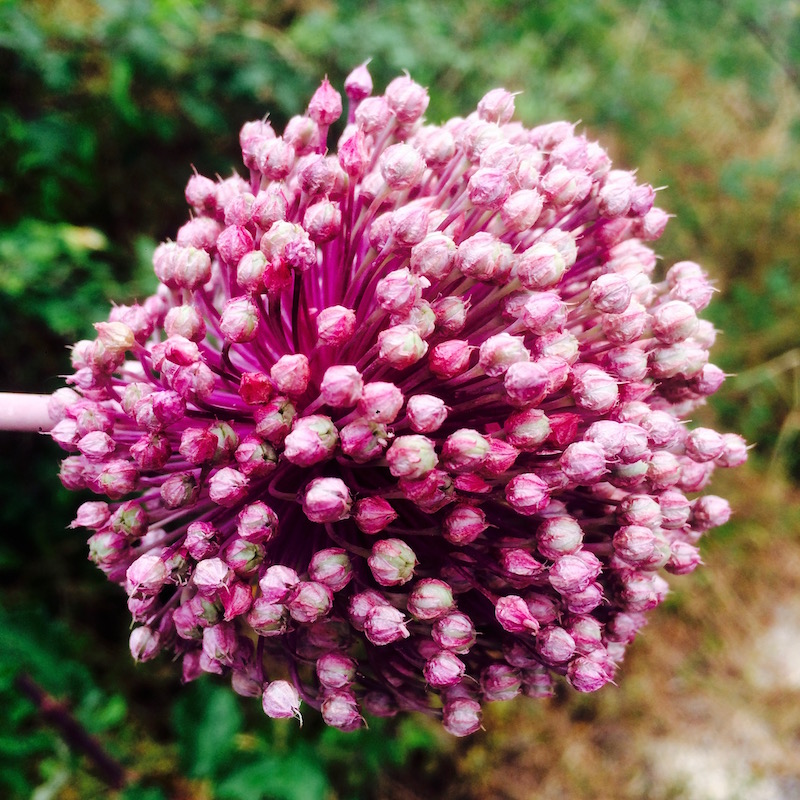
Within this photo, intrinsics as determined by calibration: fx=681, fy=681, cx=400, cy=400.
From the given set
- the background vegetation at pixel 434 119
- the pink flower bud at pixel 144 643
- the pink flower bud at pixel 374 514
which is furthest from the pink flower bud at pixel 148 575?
the background vegetation at pixel 434 119

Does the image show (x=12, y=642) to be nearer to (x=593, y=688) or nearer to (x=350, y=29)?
(x=593, y=688)

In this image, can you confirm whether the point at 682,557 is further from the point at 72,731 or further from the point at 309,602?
the point at 72,731

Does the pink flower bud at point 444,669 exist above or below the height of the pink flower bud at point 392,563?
below

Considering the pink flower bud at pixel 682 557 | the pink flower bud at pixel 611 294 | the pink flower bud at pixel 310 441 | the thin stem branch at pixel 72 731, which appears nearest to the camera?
the pink flower bud at pixel 310 441

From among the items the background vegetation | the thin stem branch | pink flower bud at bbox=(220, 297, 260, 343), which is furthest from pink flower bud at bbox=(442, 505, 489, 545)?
the thin stem branch

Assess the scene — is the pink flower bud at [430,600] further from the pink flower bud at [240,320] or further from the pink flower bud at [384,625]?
the pink flower bud at [240,320]
